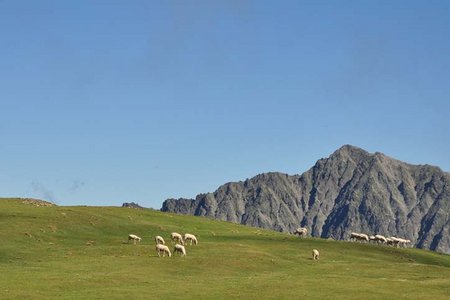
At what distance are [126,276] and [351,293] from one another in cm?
2070

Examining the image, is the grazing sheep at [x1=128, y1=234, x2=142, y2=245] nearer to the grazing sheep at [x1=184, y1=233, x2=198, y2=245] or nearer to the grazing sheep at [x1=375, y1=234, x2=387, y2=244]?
the grazing sheep at [x1=184, y1=233, x2=198, y2=245]

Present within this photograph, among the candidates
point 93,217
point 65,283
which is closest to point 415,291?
point 65,283

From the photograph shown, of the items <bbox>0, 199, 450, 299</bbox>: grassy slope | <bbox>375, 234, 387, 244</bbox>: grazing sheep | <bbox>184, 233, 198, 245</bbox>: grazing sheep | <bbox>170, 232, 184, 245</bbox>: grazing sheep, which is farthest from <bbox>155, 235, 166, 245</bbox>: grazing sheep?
<bbox>375, 234, 387, 244</bbox>: grazing sheep

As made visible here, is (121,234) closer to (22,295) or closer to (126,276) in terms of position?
(126,276)

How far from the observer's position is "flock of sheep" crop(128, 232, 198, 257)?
262ft

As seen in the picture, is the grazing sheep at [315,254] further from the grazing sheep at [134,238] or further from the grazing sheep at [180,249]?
the grazing sheep at [134,238]

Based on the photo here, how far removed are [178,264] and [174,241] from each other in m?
17.8

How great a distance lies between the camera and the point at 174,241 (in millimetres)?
92750

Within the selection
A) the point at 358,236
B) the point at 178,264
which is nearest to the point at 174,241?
the point at 178,264

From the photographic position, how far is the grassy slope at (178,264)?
2400 inches

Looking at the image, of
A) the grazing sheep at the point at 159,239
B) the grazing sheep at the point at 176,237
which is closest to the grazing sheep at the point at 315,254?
the grazing sheep at the point at 176,237

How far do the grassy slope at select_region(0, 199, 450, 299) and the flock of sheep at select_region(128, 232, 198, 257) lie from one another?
124cm

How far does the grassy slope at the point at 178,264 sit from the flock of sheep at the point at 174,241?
124 centimetres

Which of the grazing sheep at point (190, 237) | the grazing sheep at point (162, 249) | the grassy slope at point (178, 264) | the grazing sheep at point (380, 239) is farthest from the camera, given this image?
the grazing sheep at point (380, 239)
